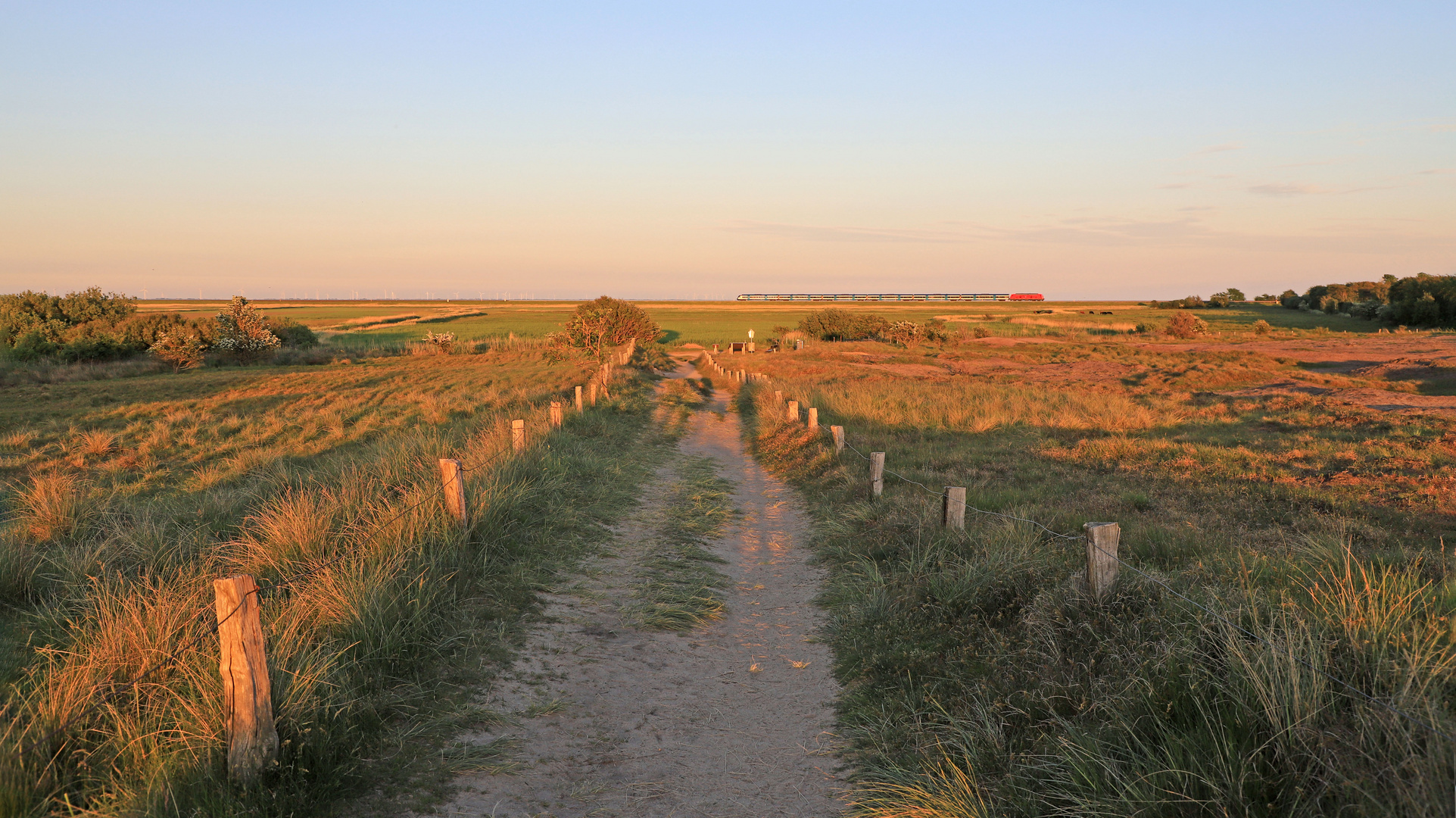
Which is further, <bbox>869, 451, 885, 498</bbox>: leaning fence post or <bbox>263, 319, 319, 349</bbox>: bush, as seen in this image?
<bbox>263, 319, 319, 349</bbox>: bush

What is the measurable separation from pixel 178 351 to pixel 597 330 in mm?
25106

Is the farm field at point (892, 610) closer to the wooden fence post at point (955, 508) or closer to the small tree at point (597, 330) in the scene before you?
the wooden fence post at point (955, 508)

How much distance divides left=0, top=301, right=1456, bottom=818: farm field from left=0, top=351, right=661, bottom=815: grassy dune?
0.11 feet

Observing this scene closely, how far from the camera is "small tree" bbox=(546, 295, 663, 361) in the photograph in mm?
55000

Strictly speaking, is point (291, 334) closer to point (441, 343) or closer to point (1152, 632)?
point (441, 343)

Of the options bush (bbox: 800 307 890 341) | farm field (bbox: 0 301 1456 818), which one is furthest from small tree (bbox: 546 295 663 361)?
farm field (bbox: 0 301 1456 818)

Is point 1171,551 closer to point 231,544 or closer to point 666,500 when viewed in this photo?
point 666,500

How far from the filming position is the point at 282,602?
5766mm

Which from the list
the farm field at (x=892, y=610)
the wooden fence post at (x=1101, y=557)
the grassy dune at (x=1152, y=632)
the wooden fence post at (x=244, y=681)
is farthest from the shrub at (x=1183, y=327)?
the wooden fence post at (x=244, y=681)

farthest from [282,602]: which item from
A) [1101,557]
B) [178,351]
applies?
[178,351]

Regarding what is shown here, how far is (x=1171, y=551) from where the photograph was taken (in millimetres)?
7453

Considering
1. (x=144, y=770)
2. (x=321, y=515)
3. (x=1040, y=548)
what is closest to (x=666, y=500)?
(x=321, y=515)

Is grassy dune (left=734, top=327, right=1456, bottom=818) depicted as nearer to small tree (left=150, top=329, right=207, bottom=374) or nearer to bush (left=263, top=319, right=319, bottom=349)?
small tree (left=150, top=329, right=207, bottom=374)

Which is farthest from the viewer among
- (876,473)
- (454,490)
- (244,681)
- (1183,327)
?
(1183,327)
